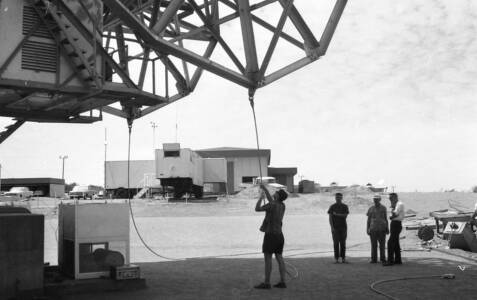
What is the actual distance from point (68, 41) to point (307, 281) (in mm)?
6798

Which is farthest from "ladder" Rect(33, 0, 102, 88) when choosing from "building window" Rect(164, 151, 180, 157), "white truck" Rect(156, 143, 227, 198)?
"building window" Rect(164, 151, 180, 157)

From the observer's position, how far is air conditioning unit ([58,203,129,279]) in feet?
34.1

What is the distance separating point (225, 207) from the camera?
149 feet

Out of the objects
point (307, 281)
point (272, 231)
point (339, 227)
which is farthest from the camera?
point (339, 227)

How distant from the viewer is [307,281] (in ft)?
38.1

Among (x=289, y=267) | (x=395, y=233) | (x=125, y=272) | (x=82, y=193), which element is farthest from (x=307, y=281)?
(x=82, y=193)

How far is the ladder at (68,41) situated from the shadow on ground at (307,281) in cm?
393

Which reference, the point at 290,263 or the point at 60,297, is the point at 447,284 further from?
the point at 60,297

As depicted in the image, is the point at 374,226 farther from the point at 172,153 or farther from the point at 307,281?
the point at 172,153

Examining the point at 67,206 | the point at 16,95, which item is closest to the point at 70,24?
the point at 16,95

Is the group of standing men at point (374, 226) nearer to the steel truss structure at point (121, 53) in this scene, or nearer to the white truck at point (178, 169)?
the steel truss structure at point (121, 53)

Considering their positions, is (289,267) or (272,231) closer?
(272,231)

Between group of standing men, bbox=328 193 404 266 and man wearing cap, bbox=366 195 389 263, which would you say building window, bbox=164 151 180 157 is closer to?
group of standing men, bbox=328 193 404 266

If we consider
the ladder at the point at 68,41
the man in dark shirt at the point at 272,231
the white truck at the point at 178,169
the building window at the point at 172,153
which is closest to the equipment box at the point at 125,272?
the man in dark shirt at the point at 272,231
